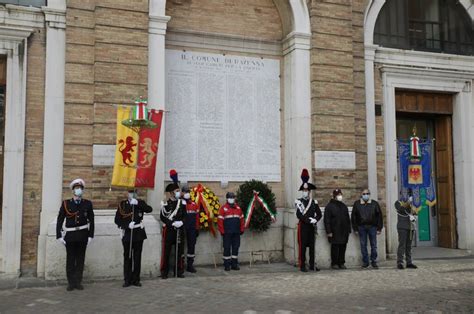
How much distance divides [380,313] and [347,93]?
6.36 metres

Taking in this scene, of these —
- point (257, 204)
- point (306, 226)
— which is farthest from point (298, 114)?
point (306, 226)

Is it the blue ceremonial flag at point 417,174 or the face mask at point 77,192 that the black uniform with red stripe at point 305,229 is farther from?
the face mask at point 77,192

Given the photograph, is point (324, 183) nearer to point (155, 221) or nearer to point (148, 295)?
point (155, 221)

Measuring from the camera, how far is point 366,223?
1141 centimetres

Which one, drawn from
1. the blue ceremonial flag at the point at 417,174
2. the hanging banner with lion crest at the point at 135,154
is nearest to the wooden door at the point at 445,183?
the blue ceremonial flag at the point at 417,174

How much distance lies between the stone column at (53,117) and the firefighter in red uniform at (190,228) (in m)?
2.59

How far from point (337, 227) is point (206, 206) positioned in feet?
9.67

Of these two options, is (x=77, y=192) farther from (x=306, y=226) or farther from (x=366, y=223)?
(x=366, y=223)

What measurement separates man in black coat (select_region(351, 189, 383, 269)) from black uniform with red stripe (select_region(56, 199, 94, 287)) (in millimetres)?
5842

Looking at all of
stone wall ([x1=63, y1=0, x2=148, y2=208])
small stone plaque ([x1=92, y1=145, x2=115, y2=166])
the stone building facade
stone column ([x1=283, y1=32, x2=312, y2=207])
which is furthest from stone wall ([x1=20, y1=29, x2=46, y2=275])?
stone column ([x1=283, y1=32, x2=312, y2=207])

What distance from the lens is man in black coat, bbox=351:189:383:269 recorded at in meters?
11.4

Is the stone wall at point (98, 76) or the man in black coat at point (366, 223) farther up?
the stone wall at point (98, 76)

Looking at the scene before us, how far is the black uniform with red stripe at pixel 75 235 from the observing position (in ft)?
29.3

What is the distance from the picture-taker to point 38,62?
34.7ft
